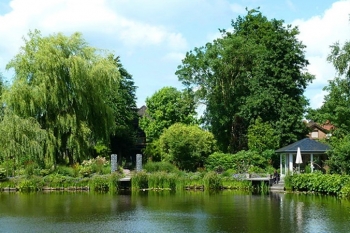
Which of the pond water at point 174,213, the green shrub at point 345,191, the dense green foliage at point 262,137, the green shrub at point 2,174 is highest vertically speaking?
the dense green foliage at point 262,137

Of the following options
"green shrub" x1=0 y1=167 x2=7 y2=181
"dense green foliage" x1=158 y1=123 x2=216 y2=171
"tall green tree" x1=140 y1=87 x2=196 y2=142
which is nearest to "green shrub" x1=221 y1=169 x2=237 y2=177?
"dense green foliage" x1=158 y1=123 x2=216 y2=171

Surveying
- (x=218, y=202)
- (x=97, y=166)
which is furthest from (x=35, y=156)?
(x=218, y=202)

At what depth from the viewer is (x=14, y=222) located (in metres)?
21.7

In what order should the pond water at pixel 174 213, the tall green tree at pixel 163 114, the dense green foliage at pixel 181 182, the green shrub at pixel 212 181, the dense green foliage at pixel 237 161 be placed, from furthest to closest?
1. the tall green tree at pixel 163 114
2. the dense green foliage at pixel 237 161
3. the dense green foliage at pixel 181 182
4. the green shrub at pixel 212 181
5. the pond water at pixel 174 213

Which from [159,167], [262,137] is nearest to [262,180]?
[262,137]

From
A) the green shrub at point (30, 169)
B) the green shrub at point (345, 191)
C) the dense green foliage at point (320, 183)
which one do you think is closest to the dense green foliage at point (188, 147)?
the dense green foliage at point (320, 183)

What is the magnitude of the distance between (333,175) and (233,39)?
1945 centimetres

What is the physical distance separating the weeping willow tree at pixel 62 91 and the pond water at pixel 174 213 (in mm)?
7886

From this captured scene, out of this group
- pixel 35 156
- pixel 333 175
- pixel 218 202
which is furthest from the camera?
pixel 35 156

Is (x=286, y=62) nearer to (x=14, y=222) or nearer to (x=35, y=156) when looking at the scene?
(x=35, y=156)

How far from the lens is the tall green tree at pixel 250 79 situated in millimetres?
45000

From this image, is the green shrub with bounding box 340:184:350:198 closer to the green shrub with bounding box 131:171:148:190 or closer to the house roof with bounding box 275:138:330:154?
the house roof with bounding box 275:138:330:154

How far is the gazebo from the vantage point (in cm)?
3874

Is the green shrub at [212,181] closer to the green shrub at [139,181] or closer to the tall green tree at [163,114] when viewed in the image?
the green shrub at [139,181]
